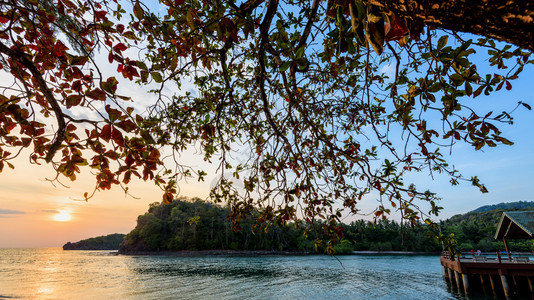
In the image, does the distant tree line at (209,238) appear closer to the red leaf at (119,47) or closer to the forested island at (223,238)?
the forested island at (223,238)

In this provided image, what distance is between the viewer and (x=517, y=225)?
14.0 metres

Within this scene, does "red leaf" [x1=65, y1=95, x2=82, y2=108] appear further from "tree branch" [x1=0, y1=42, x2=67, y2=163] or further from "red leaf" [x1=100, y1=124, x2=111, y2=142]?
"tree branch" [x1=0, y1=42, x2=67, y2=163]

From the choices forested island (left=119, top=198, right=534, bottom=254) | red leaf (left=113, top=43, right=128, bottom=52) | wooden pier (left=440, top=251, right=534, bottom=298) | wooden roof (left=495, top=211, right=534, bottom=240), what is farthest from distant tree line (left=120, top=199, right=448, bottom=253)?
red leaf (left=113, top=43, right=128, bottom=52)

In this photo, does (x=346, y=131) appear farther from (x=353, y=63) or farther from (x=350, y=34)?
(x=350, y=34)

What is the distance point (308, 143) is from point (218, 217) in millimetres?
59385

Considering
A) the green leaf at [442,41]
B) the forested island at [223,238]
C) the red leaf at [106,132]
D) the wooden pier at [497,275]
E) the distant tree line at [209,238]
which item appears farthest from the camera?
the distant tree line at [209,238]

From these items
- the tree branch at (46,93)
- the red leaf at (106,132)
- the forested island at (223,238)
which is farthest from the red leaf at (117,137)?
the forested island at (223,238)

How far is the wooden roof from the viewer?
43.6ft

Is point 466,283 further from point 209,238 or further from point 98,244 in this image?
point 98,244

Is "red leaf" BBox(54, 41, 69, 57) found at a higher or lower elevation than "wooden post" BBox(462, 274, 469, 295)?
higher

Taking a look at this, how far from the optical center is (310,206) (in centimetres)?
263

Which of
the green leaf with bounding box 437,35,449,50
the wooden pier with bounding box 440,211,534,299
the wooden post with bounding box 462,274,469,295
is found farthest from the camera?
the wooden post with bounding box 462,274,469,295

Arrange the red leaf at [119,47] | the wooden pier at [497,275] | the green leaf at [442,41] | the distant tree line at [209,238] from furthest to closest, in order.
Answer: the distant tree line at [209,238], the wooden pier at [497,275], the red leaf at [119,47], the green leaf at [442,41]

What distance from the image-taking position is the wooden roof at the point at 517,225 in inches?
523
